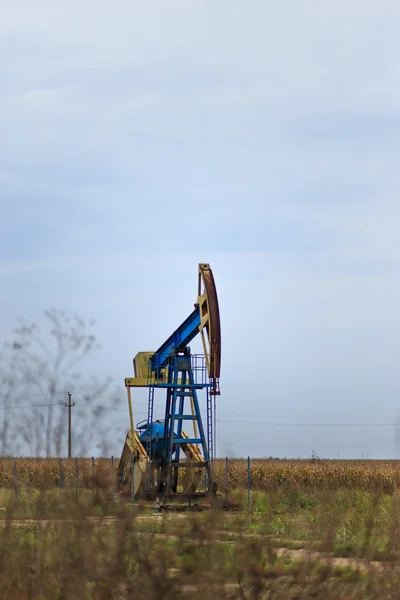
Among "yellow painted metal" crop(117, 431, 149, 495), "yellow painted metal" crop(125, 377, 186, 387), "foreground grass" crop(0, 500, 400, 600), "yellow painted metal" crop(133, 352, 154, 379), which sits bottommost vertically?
"foreground grass" crop(0, 500, 400, 600)

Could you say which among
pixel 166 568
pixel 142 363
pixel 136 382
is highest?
pixel 142 363

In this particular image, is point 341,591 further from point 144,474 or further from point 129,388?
point 129,388

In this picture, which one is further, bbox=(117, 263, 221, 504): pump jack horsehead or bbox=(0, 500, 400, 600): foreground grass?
bbox=(117, 263, 221, 504): pump jack horsehead

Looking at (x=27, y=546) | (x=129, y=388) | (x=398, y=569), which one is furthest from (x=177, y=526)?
(x=129, y=388)

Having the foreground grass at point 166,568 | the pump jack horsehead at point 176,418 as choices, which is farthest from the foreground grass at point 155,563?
the pump jack horsehead at point 176,418

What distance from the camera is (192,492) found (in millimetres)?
25844

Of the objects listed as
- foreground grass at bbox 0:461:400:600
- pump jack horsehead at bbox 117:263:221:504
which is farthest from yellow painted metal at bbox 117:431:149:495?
foreground grass at bbox 0:461:400:600

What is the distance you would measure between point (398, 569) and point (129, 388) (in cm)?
2263

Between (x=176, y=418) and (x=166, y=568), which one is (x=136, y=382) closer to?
(x=176, y=418)

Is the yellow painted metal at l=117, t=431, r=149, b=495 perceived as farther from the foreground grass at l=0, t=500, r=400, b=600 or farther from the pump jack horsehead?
the foreground grass at l=0, t=500, r=400, b=600

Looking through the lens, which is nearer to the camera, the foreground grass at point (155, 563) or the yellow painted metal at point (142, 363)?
the foreground grass at point (155, 563)

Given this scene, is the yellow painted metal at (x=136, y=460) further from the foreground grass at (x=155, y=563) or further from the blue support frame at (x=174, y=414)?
the foreground grass at (x=155, y=563)

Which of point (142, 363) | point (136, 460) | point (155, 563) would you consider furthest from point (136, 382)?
point (155, 563)

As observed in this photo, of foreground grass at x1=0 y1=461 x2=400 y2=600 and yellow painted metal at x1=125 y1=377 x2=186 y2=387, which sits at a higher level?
yellow painted metal at x1=125 y1=377 x2=186 y2=387
